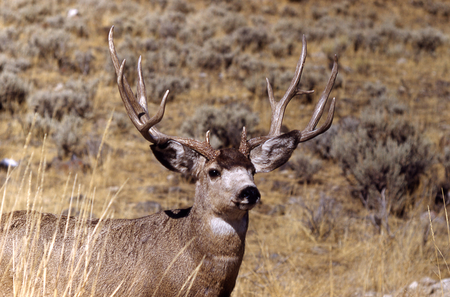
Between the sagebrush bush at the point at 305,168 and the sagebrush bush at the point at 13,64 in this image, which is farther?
the sagebrush bush at the point at 13,64

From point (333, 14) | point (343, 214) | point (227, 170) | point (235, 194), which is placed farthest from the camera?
point (333, 14)

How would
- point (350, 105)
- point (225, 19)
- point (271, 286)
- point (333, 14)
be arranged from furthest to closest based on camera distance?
point (333, 14), point (225, 19), point (350, 105), point (271, 286)

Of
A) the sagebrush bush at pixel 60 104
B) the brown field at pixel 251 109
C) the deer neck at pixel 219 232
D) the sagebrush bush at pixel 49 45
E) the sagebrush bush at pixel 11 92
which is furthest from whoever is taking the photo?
the sagebrush bush at pixel 49 45

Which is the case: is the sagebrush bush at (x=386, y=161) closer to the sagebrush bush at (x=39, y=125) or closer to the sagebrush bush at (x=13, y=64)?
the sagebrush bush at (x=39, y=125)

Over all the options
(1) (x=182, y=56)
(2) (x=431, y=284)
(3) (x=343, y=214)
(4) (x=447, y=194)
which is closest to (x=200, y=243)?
(2) (x=431, y=284)

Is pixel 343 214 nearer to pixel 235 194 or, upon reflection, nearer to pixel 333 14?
pixel 235 194

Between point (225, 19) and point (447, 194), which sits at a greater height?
point (225, 19)

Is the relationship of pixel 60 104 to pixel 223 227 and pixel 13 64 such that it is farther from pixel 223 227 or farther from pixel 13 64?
pixel 223 227

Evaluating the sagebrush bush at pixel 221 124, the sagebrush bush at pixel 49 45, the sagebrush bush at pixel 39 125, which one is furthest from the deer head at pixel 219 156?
the sagebrush bush at pixel 49 45

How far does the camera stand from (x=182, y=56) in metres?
13.9

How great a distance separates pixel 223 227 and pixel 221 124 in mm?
5747

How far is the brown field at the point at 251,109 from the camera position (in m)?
5.34

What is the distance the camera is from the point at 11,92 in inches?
382

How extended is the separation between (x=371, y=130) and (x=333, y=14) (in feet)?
51.6
